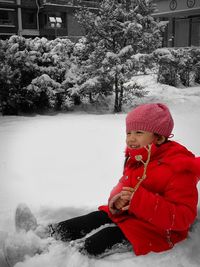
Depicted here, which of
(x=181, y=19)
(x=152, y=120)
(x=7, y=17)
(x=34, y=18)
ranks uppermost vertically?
(x=34, y=18)

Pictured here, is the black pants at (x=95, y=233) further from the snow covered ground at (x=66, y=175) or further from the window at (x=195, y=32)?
the window at (x=195, y=32)

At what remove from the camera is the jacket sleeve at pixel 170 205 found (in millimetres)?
1489

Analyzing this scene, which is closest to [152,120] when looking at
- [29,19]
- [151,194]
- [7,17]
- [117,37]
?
[151,194]

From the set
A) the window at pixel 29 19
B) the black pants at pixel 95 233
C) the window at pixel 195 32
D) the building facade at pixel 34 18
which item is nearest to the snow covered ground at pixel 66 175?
the black pants at pixel 95 233

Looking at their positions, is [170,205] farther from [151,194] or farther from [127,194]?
[127,194]

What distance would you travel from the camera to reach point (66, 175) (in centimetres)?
282

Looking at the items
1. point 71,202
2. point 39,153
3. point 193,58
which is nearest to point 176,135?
point 39,153

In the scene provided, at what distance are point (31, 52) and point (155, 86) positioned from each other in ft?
16.3

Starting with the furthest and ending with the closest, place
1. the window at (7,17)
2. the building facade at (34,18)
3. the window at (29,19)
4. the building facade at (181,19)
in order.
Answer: the window at (29,19) < the building facade at (34,18) < the window at (7,17) < the building facade at (181,19)

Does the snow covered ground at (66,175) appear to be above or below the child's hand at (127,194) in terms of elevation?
below

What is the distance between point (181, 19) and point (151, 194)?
57.6 ft

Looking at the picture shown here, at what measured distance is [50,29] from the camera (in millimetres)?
27125

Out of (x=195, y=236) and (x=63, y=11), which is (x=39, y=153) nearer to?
(x=195, y=236)

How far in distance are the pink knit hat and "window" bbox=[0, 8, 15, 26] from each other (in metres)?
25.5
